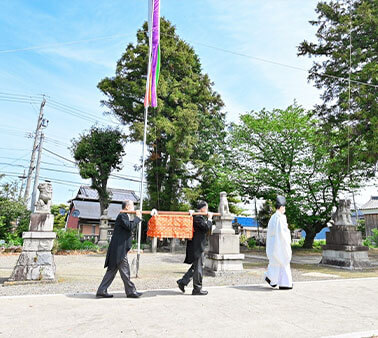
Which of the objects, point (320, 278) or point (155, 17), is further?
point (155, 17)

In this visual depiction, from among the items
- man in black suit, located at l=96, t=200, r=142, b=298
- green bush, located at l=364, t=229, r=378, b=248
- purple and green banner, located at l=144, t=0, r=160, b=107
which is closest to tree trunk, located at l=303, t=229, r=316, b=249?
green bush, located at l=364, t=229, r=378, b=248

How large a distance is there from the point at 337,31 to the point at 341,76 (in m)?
1.93

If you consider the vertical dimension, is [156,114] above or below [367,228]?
above

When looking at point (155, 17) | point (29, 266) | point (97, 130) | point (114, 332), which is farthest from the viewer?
point (97, 130)

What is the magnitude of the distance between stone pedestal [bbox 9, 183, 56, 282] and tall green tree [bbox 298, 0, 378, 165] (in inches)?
438

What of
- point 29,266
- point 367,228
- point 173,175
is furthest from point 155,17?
point 367,228

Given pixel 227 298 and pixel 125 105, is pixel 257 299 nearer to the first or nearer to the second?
pixel 227 298

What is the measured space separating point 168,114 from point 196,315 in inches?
660

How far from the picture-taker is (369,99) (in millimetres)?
11539

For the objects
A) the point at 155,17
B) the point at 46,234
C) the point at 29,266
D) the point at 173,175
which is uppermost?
the point at 155,17

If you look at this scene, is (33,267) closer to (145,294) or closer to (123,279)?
(123,279)

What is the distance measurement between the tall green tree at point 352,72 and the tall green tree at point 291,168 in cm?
412

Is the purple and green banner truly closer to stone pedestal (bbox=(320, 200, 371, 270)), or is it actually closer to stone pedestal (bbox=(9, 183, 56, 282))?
stone pedestal (bbox=(9, 183, 56, 282))

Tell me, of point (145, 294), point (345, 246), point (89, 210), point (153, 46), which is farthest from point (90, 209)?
point (145, 294)
